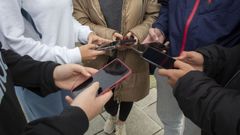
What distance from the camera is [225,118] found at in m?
0.78

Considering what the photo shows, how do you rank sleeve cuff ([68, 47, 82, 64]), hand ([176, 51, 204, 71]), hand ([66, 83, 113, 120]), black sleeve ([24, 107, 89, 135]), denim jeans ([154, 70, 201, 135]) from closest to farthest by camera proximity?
black sleeve ([24, 107, 89, 135])
hand ([66, 83, 113, 120])
hand ([176, 51, 204, 71])
sleeve cuff ([68, 47, 82, 64])
denim jeans ([154, 70, 201, 135])

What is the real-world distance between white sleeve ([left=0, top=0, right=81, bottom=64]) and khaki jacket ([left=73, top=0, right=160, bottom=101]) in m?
0.29

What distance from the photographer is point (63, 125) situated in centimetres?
73

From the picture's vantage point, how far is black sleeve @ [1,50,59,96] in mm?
1028

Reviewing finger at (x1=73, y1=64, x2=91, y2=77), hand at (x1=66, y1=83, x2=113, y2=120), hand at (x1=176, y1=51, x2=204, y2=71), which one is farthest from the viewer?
hand at (x1=176, y1=51, x2=204, y2=71)

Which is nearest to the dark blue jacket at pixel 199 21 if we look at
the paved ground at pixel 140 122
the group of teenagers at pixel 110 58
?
the group of teenagers at pixel 110 58

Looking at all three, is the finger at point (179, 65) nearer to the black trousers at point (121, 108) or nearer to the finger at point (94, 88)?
the finger at point (94, 88)

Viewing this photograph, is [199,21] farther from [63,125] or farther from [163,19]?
[63,125]

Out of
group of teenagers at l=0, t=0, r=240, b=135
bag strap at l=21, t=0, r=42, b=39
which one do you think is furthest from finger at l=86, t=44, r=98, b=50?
bag strap at l=21, t=0, r=42, b=39

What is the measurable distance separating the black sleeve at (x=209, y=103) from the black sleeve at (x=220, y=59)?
23 cm

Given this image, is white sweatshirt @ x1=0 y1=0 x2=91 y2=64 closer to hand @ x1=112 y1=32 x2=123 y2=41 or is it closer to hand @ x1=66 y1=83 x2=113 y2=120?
hand @ x1=112 y1=32 x2=123 y2=41

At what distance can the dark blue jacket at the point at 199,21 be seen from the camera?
1.16 meters

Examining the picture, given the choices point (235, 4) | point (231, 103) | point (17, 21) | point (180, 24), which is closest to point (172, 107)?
point (180, 24)

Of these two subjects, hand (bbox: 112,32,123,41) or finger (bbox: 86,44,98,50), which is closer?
finger (bbox: 86,44,98,50)
